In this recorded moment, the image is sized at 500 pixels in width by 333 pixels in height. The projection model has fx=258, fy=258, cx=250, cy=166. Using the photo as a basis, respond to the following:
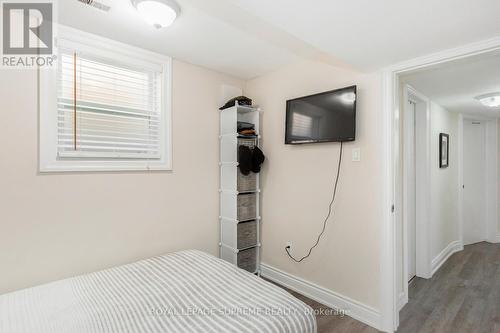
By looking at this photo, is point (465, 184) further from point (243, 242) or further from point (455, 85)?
point (243, 242)

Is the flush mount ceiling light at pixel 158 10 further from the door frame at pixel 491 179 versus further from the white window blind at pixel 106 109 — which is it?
the door frame at pixel 491 179

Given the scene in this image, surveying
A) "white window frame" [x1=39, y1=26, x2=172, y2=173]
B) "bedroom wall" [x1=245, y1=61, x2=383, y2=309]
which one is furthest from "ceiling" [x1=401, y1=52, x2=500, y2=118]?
"white window frame" [x1=39, y1=26, x2=172, y2=173]

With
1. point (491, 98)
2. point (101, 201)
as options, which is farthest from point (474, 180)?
point (101, 201)

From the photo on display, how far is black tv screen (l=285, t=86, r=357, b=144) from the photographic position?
2217 millimetres

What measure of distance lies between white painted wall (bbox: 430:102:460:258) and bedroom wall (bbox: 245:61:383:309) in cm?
160

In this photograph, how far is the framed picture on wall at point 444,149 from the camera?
3502mm

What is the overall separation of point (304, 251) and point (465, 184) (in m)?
3.55

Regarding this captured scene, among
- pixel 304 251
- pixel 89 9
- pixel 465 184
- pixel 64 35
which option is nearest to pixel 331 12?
pixel 89 9

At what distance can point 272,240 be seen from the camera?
9.81 feet

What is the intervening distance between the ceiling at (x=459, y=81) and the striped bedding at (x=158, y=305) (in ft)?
6.70

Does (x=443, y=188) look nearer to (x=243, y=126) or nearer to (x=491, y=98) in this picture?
(x=491, y=98)

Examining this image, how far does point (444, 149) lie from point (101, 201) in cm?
427

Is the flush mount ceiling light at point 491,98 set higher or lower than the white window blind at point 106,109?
higher

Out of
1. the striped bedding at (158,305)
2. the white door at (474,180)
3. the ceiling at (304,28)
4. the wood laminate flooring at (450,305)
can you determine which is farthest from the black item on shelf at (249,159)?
the white door at (474,180)
